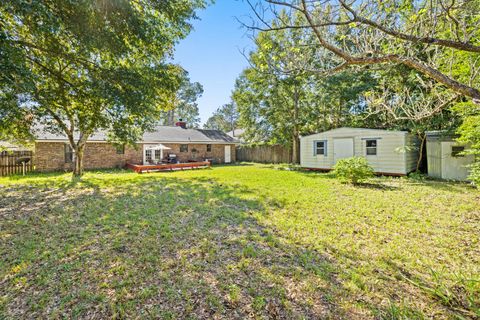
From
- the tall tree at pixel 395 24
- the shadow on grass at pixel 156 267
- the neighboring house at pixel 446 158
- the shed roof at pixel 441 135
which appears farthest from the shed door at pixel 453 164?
the shadow on grass at pixel 156 267

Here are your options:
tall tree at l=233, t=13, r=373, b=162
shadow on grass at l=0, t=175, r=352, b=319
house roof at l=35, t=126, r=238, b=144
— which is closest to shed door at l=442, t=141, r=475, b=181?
tall tree at l=233, t=13, r=373, b=162

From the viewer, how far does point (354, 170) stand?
8820 mm

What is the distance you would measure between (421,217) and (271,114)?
1412 centimetres

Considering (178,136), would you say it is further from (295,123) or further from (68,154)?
(295,123)

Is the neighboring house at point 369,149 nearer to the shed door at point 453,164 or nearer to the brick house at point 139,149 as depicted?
the shed door at point 453,164

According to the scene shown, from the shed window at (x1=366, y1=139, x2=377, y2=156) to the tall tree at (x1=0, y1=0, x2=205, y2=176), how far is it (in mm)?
10466

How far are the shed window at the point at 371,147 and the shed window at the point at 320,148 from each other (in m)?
2.36

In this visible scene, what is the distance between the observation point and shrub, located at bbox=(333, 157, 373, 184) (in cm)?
877

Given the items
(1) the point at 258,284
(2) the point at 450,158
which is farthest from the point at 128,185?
(2) the point at 450,158

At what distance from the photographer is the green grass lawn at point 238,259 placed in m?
2.45

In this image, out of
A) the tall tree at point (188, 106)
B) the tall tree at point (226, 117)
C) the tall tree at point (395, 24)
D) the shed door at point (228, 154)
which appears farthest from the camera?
the tall tree at point (226, 117)

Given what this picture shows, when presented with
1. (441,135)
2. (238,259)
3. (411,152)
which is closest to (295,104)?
(411,152)

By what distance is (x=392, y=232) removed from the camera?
14.5 feet

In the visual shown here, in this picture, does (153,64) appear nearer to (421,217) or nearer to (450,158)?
(421,217)
